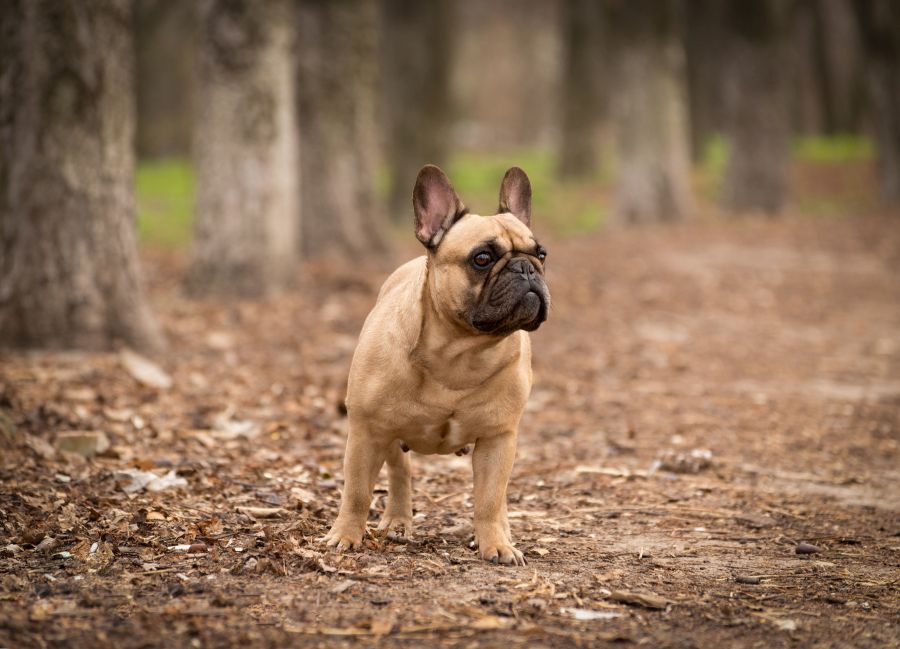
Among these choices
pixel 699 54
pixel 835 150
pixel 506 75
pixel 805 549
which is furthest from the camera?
pixel 506 75

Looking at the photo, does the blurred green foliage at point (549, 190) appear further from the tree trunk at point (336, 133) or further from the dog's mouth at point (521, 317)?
the dog's mouth at point (521, 317)

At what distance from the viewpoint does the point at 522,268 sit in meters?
4.99

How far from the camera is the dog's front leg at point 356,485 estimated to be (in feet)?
16.8

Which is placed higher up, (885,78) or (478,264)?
(885,78)

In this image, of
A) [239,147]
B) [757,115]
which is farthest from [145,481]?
[757,115]

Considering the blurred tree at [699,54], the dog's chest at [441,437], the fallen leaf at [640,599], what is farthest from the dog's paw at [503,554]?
the blurred tree at [699,54]

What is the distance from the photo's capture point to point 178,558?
493 cm

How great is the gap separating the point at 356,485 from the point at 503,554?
0.74 meters

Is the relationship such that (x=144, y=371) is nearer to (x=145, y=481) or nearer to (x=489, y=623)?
(x=145, y=481)

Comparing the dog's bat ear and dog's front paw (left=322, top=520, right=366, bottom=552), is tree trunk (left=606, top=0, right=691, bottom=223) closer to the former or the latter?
the dog's bat ear

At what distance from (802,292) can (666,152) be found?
6263 millimetres

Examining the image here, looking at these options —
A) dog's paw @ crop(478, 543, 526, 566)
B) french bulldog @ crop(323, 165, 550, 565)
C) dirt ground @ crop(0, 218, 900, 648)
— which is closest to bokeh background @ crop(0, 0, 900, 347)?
dirt ground @ crop(0, 218, 900, 648)

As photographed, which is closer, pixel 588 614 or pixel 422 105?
pixel 588 614

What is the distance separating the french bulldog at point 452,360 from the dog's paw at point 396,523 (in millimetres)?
423
